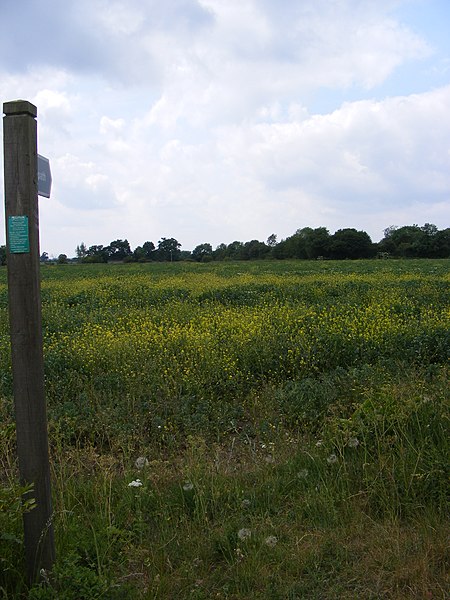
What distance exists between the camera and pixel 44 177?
263 centimetres

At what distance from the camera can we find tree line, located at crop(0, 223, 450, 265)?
78.1 m

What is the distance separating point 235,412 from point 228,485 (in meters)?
1.78

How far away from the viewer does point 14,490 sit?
2742 millimetres

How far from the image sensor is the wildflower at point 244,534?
306 centimetres

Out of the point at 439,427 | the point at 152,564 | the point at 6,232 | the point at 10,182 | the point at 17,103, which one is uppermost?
the point at 17,103

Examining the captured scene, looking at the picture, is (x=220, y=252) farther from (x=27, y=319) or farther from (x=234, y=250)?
(x=27, y=319)

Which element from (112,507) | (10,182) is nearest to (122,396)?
(112,507)

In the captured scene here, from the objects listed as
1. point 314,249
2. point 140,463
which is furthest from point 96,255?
point 140,463

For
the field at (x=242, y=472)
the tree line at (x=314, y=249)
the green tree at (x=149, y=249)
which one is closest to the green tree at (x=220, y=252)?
the tree line at (x=314, y=249)

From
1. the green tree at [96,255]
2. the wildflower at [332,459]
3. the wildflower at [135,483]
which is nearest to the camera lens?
the wildflower at [135,483]

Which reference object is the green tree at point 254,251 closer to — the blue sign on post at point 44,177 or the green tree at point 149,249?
the green tree at point 149,249

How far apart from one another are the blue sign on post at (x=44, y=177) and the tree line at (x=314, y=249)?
7509 centimetres

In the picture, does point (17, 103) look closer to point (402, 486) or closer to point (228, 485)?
point (228, 485)

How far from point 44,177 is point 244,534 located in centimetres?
228
